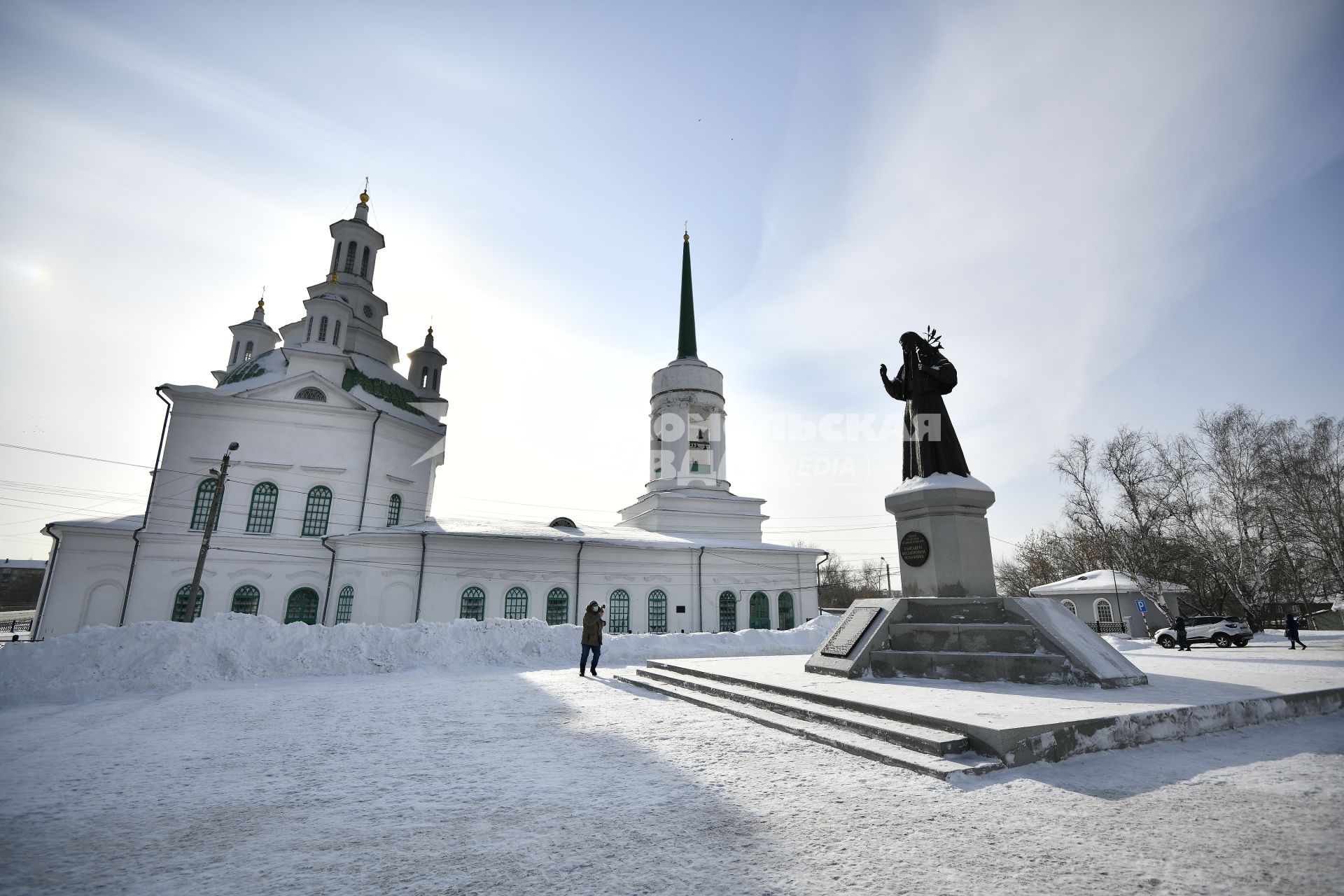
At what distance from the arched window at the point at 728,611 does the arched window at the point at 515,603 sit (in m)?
9.23

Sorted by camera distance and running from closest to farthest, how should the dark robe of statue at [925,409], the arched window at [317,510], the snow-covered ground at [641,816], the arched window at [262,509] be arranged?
the snow-covered ground at [641,816]
the dark robe of statue at [925,409]
the arched window at [262,509]
the arched window at [317,510]

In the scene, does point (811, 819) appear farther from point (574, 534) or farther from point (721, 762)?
point (574, 534)

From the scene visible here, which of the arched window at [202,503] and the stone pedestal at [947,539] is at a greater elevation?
the arched window at [202,503]

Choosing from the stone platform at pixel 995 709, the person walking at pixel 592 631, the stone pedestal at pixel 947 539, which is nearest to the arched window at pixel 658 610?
the person walking at pixel 592 631

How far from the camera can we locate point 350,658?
505 inches

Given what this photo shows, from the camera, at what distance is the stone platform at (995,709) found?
464cm

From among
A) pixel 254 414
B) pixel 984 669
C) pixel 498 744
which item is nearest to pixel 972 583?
pixel 984 669

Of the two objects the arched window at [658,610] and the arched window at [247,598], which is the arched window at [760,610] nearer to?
the arched window at [658,610]

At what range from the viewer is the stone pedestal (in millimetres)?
8945

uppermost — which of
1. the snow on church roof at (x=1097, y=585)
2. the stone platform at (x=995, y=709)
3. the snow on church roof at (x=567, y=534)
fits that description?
the snow on church roof at (x=567, y=534)

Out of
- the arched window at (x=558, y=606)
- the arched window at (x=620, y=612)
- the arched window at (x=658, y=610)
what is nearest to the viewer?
the arched window at (x=558, y=606)

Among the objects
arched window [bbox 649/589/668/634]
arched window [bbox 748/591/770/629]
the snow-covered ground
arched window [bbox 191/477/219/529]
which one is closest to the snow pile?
the snow-covered ground

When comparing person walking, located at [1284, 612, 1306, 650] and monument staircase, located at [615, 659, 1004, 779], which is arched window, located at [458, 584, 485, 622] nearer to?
monument staircase, located at [615, 659, 1004, 779]

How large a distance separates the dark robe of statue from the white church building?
646 inches
